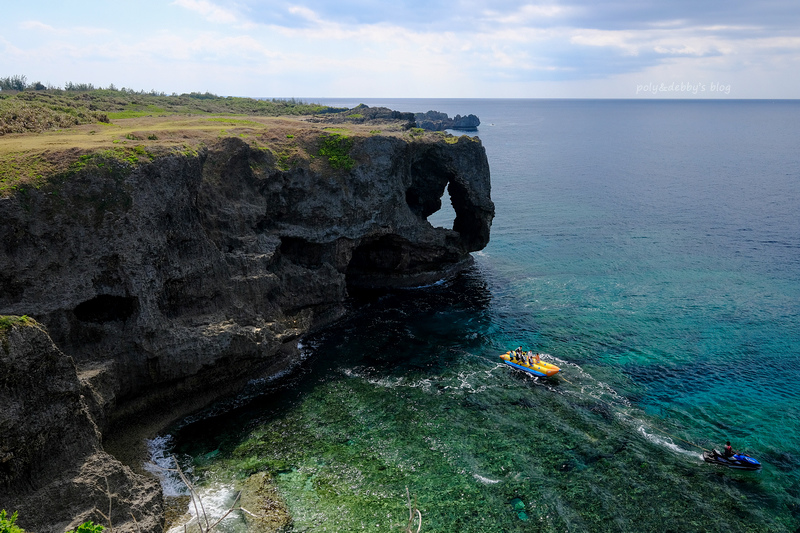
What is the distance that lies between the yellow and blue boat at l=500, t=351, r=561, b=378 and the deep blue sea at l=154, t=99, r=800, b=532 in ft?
2.35

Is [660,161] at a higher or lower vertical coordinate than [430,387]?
higher

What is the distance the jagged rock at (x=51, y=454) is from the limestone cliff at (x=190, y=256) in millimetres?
334

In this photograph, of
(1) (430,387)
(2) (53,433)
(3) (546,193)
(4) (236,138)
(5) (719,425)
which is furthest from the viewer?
(3) (546,193)

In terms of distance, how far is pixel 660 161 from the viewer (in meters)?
137

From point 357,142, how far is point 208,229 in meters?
18.3

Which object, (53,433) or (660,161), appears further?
(660,161)

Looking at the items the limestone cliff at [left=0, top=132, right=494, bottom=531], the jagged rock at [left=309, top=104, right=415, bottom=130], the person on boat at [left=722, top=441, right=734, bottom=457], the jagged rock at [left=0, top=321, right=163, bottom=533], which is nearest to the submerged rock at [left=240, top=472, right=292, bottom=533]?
the jagged rock at [left=0, top=321, right=163, bottom=533]

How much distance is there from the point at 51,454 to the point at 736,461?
35.3 metres

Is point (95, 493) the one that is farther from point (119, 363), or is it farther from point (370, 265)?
point (370, 265)

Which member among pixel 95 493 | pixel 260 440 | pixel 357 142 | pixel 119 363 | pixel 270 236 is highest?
pixel 357 142

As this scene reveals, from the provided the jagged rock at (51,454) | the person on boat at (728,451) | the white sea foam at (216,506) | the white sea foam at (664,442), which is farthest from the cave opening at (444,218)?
the jagged rock at (51,454)

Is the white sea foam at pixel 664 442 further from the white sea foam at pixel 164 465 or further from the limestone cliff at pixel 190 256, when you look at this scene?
the white sea foam at pixel 164 465

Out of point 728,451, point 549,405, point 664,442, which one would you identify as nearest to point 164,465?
point 549,405

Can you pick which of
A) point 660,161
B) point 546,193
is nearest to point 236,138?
point 546,193
